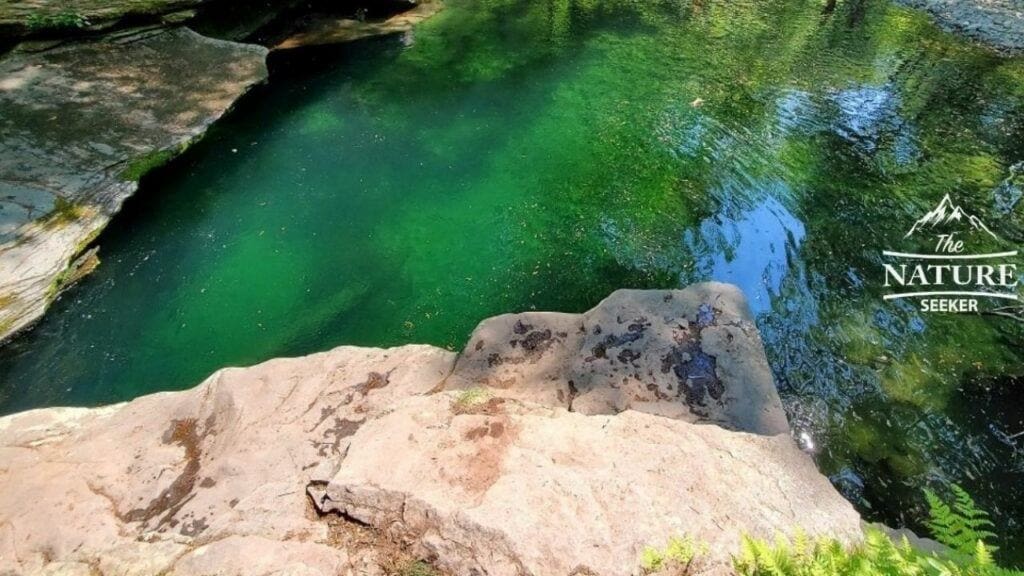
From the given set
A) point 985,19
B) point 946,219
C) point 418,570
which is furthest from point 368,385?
point 985,19

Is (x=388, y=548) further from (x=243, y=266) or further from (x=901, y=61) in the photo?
(x=901, y=61)

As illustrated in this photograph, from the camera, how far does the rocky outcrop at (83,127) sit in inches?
226

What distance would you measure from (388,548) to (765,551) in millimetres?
1576

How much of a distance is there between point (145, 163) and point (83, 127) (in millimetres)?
1101

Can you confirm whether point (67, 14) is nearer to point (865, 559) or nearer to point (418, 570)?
point (418, 570)

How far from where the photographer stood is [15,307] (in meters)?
5.23

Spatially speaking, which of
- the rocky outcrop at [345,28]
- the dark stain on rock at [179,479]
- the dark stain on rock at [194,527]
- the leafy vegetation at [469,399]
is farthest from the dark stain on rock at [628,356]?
the rocky outcrop at [345,28]

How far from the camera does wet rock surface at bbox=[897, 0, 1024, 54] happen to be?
11077mm

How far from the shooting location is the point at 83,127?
24.8ft

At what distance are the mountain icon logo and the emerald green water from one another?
14 centimetres

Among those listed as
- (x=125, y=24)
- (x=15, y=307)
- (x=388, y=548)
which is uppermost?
(x=125, y=24)

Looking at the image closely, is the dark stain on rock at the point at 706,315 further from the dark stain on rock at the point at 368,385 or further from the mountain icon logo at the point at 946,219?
the mountain icon logo at the point at 946,219

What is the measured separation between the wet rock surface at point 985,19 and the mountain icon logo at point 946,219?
685cm

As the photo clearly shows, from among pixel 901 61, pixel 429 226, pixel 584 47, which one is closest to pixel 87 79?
pixel 429 226
